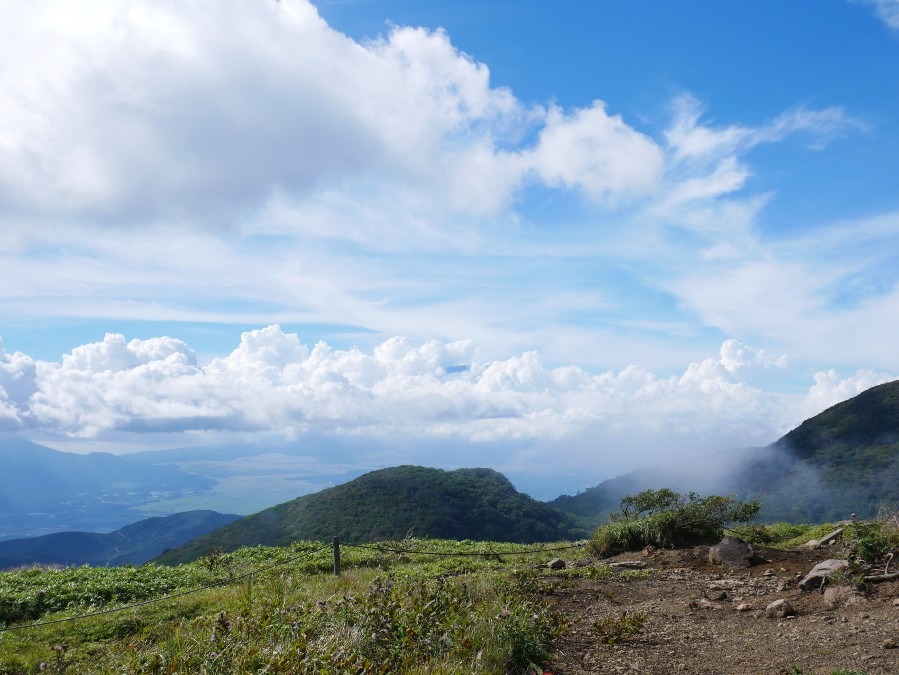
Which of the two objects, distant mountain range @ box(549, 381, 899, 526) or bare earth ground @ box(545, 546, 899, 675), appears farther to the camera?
distant mountain range @ box(549, 381, 899, 526)

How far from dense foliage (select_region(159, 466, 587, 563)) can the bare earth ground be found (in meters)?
36.3

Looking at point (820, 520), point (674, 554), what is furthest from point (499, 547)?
point (820, 520)

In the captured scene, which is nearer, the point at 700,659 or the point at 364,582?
the point at 700,659

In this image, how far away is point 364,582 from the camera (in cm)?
1124

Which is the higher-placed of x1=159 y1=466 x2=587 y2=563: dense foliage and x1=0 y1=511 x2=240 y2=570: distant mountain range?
x1=159 y1=466 x2=587 y2=563: dense foliage

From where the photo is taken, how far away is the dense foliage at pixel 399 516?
4988 centimetres

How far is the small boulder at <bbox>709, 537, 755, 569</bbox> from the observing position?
13156 millimetres

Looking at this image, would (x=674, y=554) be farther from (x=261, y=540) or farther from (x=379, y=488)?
(x=379, y=488)

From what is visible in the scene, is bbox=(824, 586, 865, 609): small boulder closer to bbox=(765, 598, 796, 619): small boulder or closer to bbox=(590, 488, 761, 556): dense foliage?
bbox=(765, 598, 796, 619): small boulder

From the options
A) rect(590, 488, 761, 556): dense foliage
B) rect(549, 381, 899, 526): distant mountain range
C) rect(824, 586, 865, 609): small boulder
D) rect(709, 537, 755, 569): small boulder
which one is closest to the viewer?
rect(824, 586, 865, 609): small boulder

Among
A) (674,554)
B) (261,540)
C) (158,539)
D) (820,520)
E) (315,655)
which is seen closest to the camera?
(315,655)

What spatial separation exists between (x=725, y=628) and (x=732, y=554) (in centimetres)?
565

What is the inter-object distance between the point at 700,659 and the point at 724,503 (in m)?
11.2

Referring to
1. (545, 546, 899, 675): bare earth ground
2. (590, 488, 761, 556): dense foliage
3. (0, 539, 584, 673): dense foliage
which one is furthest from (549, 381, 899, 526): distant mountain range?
(0, 539, 584, 673): dense foliage
